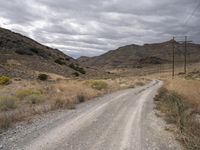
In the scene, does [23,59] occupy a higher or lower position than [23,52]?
lower

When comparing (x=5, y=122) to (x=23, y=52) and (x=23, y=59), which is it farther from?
(x=23, y=52)

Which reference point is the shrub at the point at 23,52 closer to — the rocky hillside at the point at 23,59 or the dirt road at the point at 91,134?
the rocky hillside at the point at 23,59

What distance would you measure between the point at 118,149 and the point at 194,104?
31.9 feet

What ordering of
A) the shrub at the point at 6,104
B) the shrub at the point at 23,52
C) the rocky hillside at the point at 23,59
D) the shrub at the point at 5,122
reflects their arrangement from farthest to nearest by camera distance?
1. the shrub at the point at 23,52
2. the rocky hillside at the point at 23,59
3. the shrub at the point at 6,104
4. the shrub at the point at 5,122

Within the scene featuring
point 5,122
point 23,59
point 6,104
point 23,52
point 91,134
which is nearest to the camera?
point 91,134

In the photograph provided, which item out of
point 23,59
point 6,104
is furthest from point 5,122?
point 23,59

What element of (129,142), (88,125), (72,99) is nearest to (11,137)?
(88,125)

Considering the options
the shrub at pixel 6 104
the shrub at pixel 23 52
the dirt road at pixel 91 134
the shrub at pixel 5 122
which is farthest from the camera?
the shrub at pixel 23 52

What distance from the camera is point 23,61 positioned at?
66250 millimetres

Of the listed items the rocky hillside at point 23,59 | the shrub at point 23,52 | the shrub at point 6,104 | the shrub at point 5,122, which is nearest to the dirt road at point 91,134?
the shrub at point 5,122

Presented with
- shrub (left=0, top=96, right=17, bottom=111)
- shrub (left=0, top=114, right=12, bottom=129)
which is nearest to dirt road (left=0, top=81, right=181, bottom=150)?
shrub (left=0, top=114, right=12, bottom=129)

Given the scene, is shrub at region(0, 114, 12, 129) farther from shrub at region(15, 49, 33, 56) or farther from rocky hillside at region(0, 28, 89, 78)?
shrub at region(15, 49, 33, 56)

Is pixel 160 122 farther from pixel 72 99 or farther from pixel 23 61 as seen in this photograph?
pixel 23 61

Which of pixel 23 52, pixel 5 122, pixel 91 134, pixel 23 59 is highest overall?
pixel 23 52
